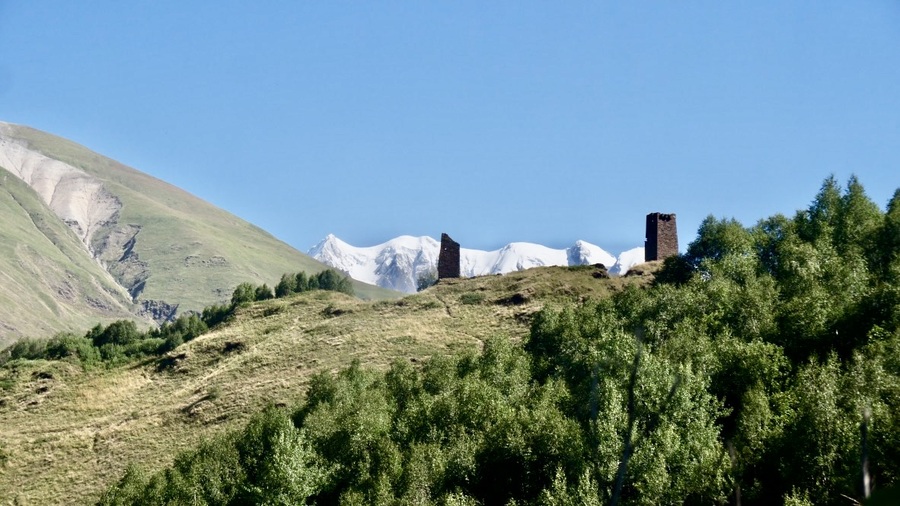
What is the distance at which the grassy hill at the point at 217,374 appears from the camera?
93375mm

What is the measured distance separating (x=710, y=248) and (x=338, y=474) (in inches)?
2432

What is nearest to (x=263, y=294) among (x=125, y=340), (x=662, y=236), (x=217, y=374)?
(x=125, y=340)

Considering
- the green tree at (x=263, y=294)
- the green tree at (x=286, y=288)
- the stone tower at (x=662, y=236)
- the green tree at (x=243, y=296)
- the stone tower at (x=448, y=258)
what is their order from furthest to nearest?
the green tree at (x=263, y=294) < the green tree at (x=286, y=288) < the green tree at (x=243, y=296) < the stone tower at (x=448, y=258) < the stone tower at (x=662, y=236)

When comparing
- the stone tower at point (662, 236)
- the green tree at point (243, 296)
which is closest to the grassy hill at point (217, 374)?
the stone tower at point (662, 236)

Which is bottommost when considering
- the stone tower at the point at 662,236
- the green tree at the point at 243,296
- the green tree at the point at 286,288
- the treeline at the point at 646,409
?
the treeline at the point at 646,409

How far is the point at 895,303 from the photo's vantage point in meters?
60.9

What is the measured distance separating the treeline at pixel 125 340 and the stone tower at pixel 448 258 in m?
36.8

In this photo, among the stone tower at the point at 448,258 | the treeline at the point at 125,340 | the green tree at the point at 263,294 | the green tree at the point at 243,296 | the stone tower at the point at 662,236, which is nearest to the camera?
the stone tower at the point at 662,236

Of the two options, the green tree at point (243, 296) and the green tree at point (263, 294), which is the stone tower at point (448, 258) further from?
the green tree at point (263, 294)

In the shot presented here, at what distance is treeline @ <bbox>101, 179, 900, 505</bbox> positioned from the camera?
43781 mm

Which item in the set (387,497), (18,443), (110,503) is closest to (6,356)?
(18,443)

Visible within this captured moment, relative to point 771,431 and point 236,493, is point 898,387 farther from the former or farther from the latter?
point 236,493

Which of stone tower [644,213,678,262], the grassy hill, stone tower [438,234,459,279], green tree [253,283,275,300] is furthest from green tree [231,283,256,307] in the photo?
stone tower [644,213,678,262]

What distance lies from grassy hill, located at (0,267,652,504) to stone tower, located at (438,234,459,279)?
10.1ft
